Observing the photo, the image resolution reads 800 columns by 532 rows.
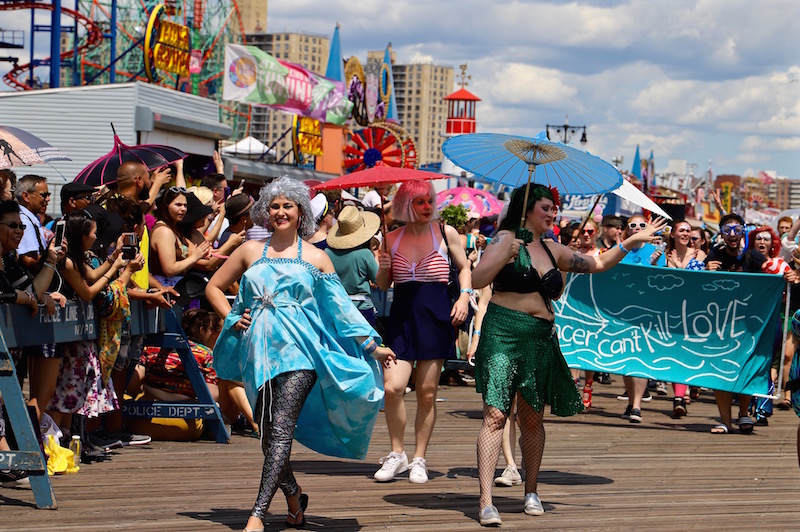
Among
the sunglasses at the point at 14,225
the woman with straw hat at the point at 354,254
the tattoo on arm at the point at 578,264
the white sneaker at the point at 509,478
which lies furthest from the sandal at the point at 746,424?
the sunglasses at the point at 14,225

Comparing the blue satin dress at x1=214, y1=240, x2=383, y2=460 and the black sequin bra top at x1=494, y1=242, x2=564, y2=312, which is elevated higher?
the black sequin bra top at x1=494, y1=242, x2=564, y2=312

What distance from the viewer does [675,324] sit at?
11.1 m

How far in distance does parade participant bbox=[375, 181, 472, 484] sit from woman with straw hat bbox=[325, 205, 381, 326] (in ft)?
7.15

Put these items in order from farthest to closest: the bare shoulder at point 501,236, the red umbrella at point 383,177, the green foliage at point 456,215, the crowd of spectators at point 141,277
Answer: the green foliage at point 456,215 < the red umbrella at point 383,177 < the crowd of spectators at point 141,277 < the bare shoulder at point 501,236

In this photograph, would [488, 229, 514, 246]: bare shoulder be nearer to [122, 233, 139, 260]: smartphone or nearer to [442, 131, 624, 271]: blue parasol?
[442, 131, 624, 271]: blue parasol

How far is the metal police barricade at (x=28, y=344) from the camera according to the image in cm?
587

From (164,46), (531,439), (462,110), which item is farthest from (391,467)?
(462,110)

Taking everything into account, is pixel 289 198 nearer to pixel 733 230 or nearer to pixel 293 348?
pixel 293 348

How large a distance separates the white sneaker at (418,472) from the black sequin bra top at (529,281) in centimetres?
156

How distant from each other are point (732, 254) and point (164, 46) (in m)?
24.1

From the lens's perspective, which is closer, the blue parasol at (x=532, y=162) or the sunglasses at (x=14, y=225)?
the sunglasses at (x=14, y=225)

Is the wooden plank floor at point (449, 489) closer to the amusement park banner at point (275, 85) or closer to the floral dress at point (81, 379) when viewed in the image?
the floral dress at point (81, 379)

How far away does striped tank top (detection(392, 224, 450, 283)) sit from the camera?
7.36 metres

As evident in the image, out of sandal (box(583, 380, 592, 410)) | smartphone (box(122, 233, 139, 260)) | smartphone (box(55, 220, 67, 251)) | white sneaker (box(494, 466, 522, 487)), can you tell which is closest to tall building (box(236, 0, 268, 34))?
sandal (box(583, 380, 592, 410))
